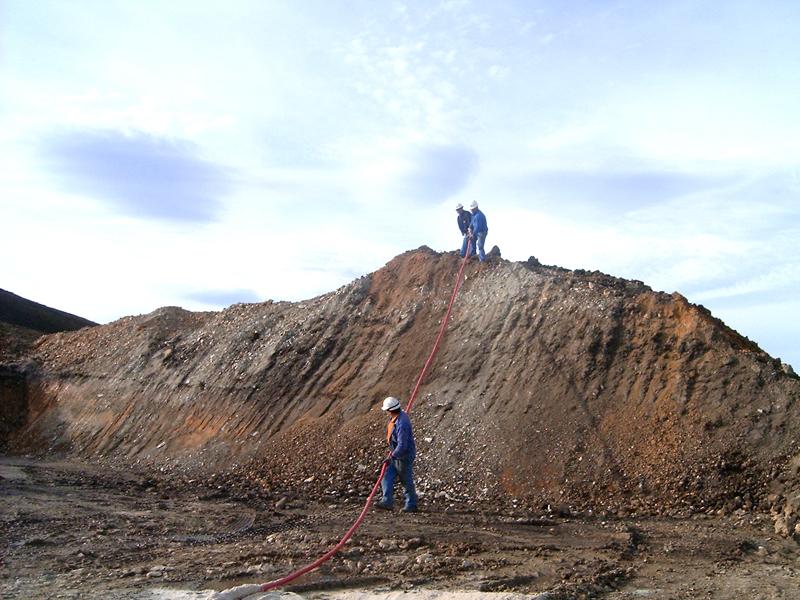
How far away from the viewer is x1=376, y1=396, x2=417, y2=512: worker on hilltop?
9977 millimetres

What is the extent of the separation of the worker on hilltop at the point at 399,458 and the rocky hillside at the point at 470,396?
1.34 metres

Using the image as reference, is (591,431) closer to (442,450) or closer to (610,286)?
(442,450)

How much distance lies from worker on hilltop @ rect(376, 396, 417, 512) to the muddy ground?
0.33 m

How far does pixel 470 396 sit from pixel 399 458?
12.7ft

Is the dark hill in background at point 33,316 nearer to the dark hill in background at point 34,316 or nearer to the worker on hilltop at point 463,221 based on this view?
the dark hill in background at point 34,316

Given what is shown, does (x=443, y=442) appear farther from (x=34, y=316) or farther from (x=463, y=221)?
(x=34, y=316)

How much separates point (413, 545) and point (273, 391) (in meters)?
8.57

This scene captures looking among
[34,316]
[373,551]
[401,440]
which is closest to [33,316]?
[34,316]

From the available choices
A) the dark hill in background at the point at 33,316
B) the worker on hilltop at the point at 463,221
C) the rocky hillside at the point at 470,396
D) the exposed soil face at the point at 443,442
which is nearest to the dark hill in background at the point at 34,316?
the dark hill in background at the point at 33,316

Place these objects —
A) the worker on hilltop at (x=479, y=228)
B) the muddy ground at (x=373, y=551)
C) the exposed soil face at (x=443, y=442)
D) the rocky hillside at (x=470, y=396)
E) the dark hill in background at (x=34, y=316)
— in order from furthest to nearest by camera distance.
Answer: the dark hill in background at (x=34, y=316) → the worker on hilltop at (x=479, y=228) → the rocky hillside at (x=470, y=396) → the exposed soil face at (x=443, y=442) → the muddy ground at (x=373, y=551)

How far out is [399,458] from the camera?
32.8 ft

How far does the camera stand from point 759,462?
35.6ft

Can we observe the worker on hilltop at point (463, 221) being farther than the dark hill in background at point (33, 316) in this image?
No

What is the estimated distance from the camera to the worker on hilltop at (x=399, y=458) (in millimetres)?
9977
